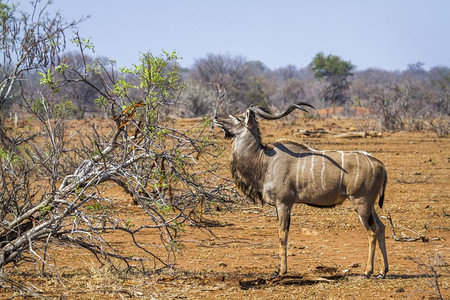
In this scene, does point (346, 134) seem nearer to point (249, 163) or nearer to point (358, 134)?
point (358, 134)

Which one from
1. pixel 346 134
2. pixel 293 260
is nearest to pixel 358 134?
pixel 346 134

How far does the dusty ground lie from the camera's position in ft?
19.1

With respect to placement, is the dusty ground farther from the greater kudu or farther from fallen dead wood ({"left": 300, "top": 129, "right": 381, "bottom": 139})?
fallen dead wood ({"left": 300, "top": 129, "right": 381, "bottom": 139})

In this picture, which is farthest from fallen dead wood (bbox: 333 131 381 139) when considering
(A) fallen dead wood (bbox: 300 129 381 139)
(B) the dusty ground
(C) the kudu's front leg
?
(C) the kudu's front leg

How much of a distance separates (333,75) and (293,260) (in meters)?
35.9

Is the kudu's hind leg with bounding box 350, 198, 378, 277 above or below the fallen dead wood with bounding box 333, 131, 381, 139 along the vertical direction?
below

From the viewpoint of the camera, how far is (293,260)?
24.4 ft

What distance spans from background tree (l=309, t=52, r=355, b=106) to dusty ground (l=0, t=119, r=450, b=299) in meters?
27.6

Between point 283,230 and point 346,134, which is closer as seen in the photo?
point 283,230

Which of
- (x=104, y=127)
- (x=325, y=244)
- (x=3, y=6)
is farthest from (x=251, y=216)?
(x=104, y=127)

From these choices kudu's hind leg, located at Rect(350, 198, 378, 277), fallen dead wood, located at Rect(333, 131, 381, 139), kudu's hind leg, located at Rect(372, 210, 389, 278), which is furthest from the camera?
fallen dead wood, located at Rect(333, 131, 381, 139)

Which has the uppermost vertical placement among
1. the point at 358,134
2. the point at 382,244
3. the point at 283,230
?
the point at 358,134

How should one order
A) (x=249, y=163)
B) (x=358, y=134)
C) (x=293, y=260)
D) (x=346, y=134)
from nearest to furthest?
1. (x=249, y=163)
2. (x=293, y=260)
3. (x=346, y=134)
4. (x=358, y=134)

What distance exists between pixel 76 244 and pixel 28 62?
3519mm
